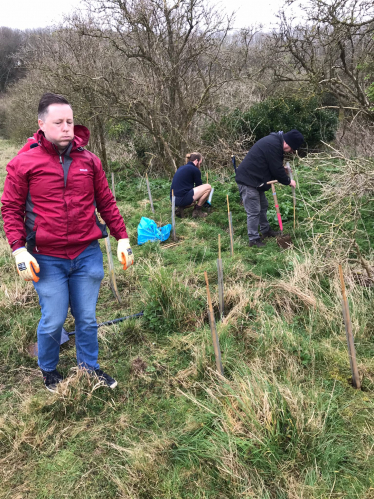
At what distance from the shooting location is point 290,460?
1.76 metres

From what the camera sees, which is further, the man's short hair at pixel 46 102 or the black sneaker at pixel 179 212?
the black sneaker at pixel 179 212

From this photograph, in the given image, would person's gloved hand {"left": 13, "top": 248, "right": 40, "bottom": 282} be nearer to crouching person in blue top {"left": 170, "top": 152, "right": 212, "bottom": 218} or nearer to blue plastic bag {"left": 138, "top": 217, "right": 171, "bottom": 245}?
blue plastic bag {"left": 138, "top": 217, "right": 171, "bottom": 245}

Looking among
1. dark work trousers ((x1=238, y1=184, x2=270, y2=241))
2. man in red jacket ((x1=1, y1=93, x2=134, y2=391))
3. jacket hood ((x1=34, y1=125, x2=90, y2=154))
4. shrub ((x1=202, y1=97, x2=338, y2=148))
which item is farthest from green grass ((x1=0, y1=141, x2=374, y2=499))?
shrub ((x1=202, y1=97, x2=338, y2=148))

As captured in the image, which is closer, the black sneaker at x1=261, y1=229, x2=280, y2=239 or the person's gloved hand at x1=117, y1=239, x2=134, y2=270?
the person's gloved hand at x1=117, y1=239, x2=134, y2=270

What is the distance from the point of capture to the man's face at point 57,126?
2.00 meters

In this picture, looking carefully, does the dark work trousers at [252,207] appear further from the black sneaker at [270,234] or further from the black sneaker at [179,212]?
the black sneaker at [179,212]

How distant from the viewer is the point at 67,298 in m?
2.22

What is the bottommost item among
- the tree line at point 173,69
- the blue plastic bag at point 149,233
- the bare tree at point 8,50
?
the blue plastic bag at point 149,233

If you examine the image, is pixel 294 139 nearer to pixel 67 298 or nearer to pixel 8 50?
pixel 67 298

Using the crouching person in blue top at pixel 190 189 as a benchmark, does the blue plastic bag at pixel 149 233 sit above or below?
below

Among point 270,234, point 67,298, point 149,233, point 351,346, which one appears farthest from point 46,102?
point 270,234

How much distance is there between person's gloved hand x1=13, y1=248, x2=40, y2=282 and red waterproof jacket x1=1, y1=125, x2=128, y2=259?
49 mm

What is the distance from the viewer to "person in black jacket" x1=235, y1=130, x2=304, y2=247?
452 centimetres

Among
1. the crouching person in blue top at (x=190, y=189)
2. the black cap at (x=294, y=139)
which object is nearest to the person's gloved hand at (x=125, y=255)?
the black cap at (x=294, y=139)
